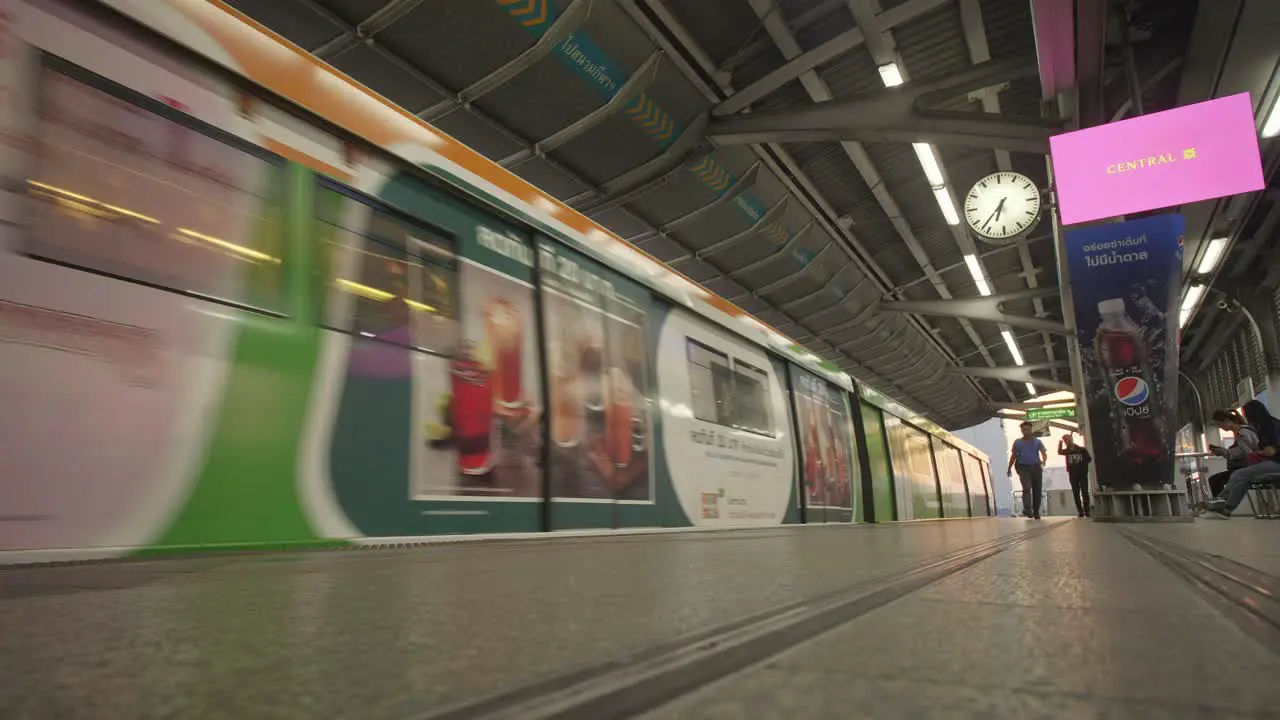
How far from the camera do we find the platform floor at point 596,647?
0.42m

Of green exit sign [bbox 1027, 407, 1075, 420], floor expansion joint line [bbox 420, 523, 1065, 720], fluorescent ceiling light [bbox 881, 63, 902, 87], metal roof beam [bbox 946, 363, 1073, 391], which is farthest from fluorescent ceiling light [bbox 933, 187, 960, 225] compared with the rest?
green exit sign [bbox 1027, 407, 1075, 420]

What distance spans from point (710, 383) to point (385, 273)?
2825 mm

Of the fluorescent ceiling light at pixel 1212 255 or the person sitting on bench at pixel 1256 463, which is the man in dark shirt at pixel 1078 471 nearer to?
the fluorescent ceiling light at pixel 1212 255

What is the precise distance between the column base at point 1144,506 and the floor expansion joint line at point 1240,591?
657cm

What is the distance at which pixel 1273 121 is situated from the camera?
7.29m

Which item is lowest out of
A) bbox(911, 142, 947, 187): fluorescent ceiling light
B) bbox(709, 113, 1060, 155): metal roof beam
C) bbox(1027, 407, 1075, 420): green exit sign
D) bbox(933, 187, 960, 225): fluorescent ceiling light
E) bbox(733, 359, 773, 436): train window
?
bbox(733, 359, 773, 436): train window

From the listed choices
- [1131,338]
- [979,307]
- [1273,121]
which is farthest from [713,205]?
[979,307]

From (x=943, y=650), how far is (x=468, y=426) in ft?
8.33

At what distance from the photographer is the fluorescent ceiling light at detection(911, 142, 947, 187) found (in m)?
9.08

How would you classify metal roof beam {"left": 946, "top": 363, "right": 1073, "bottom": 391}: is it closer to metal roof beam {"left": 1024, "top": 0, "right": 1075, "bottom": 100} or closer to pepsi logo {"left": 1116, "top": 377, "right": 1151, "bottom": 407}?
pepsi logo {"left": 1116, "top": 377, "right": 1151, "bottom": 407}

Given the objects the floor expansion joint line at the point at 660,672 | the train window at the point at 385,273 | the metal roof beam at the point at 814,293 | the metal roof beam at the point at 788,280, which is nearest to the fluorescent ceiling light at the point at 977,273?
the metal roof beam at the point at 814,293

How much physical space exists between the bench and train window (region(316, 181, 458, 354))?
7.69 m

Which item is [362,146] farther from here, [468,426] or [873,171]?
[873,171]

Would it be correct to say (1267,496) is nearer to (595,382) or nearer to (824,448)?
(824,448)
